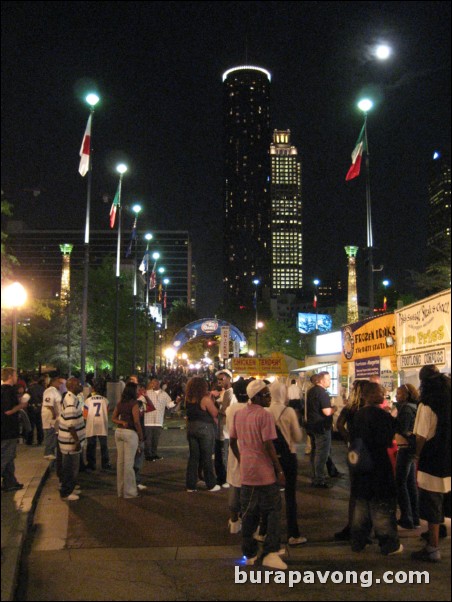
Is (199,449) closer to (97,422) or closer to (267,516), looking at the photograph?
(97,422)

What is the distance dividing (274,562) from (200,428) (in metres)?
4.41

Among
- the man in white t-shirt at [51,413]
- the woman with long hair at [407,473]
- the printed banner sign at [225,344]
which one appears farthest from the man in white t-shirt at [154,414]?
the printed banner sign at [225,344]

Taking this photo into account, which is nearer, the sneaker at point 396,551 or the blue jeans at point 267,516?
the blue jeans at point 267,516

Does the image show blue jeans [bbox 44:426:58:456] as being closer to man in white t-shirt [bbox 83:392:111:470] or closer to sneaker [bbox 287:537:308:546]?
man in white t-shirt [bbox 83:392:111:470]

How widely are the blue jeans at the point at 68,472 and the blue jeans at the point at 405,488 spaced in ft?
16.4

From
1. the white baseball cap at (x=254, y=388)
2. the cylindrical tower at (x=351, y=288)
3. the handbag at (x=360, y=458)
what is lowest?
the handbag at (x=360, y=458)

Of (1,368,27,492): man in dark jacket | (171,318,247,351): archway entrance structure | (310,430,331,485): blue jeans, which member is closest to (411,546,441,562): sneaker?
(310,430,331,485): blue jeans

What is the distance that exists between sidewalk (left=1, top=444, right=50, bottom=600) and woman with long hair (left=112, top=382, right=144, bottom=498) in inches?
54.2

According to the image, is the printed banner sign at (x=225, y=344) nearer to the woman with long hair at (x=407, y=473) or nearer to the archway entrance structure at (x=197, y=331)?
the archway entrance structure at (x=197, y=331)

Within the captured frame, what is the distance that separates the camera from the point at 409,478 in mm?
8094

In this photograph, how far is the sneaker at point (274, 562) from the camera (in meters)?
6.05

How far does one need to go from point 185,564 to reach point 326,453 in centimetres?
536

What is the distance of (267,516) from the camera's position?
6371mm

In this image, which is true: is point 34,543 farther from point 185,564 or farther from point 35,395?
point 35,395
